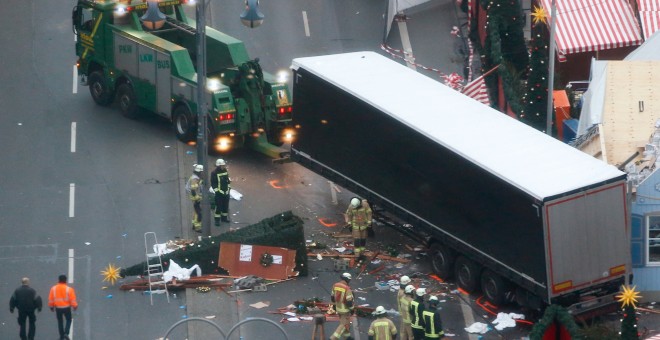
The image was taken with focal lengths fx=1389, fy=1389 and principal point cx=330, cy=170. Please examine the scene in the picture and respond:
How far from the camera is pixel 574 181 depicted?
25.9m

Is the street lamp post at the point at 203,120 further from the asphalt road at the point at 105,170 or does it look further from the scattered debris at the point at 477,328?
the scattered debris at the point at 477,328

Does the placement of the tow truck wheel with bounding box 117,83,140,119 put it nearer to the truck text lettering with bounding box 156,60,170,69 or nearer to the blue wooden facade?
the truck text lettering with bounding box 156,60,170,69

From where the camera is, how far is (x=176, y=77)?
34.2 metres

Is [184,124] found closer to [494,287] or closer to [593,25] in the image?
[494,287]

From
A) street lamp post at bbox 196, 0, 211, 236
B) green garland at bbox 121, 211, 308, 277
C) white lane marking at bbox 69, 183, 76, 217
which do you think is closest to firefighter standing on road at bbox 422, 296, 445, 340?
green garland at bbox 121, 211, 308, 277

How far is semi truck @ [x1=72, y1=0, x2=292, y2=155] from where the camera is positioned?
3388 cm

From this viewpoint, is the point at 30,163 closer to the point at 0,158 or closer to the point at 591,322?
the point at 0,158

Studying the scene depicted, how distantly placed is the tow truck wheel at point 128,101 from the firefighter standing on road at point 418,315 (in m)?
13.6

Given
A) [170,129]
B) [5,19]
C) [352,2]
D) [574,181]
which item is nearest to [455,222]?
[574,181]

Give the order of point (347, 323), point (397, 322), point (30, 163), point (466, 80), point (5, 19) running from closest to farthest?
point (347, 323) → point (397, 322) → point (30, 163) → point (466, 80) → point (5, 19)

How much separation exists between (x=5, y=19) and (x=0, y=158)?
9487 millimetres

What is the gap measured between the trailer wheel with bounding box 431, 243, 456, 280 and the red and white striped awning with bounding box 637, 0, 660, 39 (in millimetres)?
12851

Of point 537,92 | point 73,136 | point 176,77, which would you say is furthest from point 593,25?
point 73,136

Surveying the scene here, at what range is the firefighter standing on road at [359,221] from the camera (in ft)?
97.0
